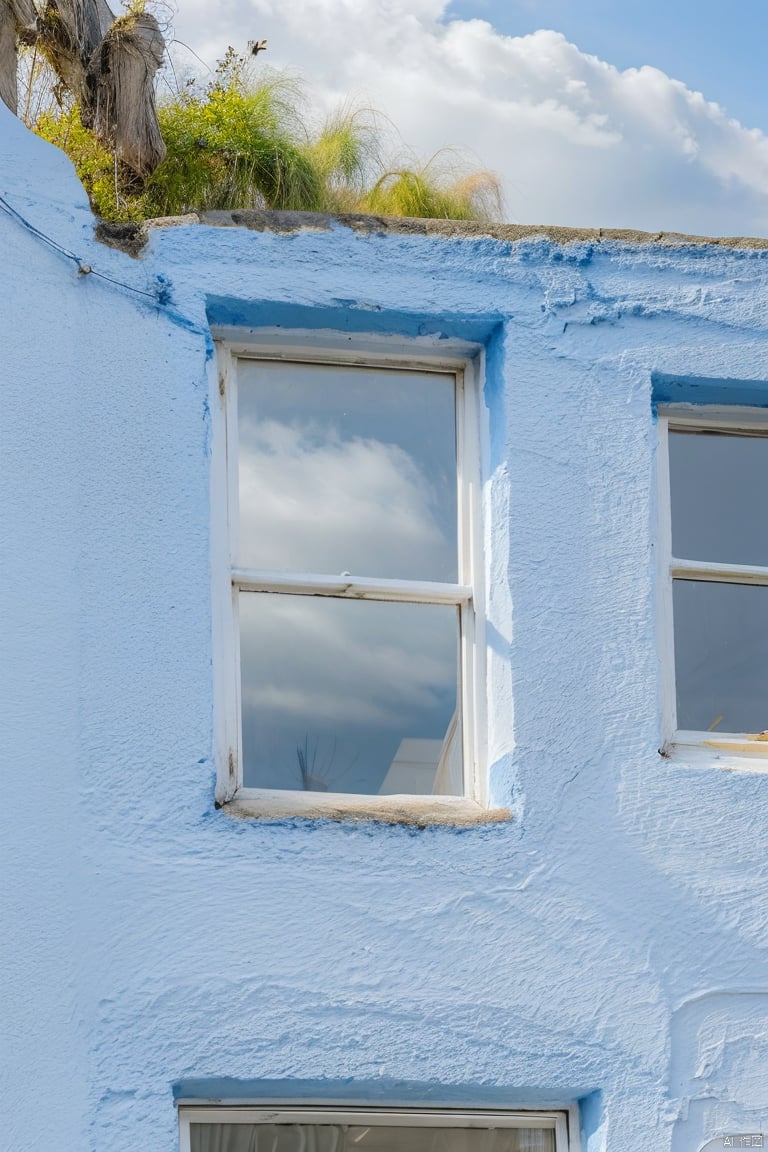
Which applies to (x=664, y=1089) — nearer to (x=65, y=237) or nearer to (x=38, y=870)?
(x=38, y=870)

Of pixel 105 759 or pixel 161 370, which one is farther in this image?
pixel 161 370

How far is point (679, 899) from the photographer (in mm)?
4504

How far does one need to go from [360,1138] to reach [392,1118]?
4.2 inches

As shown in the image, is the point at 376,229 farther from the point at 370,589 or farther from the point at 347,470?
the point at 370,589

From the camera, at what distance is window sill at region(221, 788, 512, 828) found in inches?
174

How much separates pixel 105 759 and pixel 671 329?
2402 millimetres

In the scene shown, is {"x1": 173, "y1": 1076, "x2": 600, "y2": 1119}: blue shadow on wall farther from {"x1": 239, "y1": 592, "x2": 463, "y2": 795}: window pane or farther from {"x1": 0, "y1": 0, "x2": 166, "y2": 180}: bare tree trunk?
{"x1": 0, "y1": 0, "x2": 166, "y2": 180}: bare tree trunk

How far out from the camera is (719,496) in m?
5.33

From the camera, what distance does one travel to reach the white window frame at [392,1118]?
420 centimetres

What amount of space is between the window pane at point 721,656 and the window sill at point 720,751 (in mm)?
66

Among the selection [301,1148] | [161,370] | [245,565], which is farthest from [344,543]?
Answer: [301,1148]

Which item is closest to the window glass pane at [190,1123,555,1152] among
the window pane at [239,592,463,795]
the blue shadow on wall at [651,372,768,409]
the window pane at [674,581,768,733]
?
the window pane at [239,592,463,795]

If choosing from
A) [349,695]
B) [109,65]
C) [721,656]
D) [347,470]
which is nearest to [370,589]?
[349,695]

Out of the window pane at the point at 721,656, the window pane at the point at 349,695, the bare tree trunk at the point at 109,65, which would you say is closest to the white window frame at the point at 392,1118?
the window pane at the point at 349,695
